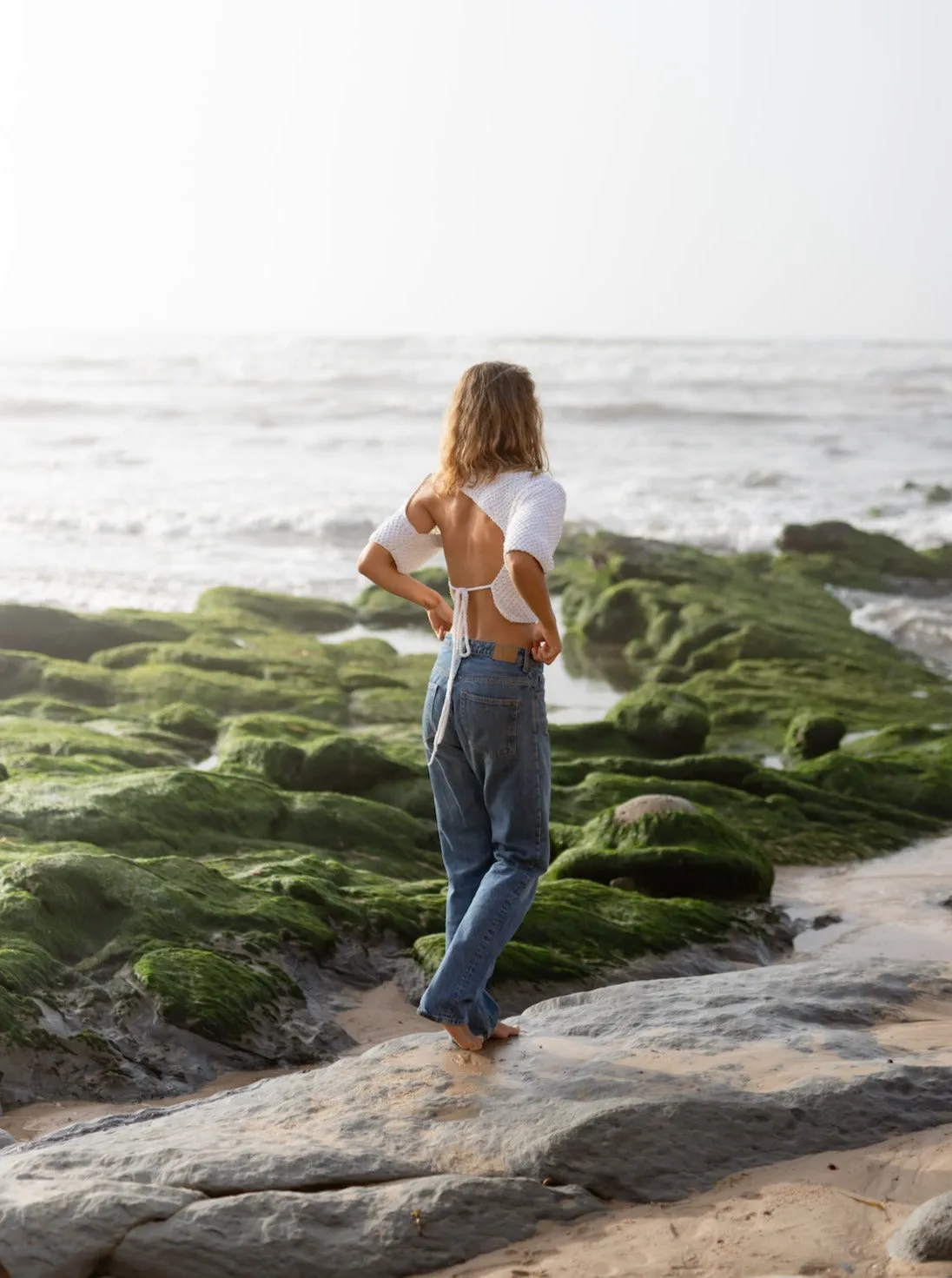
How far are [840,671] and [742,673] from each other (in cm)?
115

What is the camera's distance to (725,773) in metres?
10.8

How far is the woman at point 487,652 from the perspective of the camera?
14.5ft

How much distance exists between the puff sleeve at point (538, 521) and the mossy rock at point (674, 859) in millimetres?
3969

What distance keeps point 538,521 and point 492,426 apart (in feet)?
1.17

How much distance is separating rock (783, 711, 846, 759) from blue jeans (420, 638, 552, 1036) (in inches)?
322

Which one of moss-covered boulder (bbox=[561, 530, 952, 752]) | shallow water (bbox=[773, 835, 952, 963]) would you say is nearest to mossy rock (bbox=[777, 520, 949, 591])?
moss-covered boulder (bbox=[561, 530, 952, 752])

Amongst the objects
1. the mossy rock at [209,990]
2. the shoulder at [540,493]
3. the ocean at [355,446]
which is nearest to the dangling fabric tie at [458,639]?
the shoulder at [540,493]

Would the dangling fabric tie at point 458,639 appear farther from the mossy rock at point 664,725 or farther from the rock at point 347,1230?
the mossy rock at point 664,725

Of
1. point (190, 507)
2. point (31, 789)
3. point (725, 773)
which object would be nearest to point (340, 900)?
point (31, 789)

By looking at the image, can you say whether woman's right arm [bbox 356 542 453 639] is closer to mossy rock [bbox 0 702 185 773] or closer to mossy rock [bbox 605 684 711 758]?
mossy rock [bbox 0 702 185 773]

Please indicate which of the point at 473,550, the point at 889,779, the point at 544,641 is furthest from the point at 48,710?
the point at 544,641

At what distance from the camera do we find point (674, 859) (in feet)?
26.3

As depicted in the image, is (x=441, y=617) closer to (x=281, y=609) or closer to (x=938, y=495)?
(x=281, y=609)

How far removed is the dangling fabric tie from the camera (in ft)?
14.7
